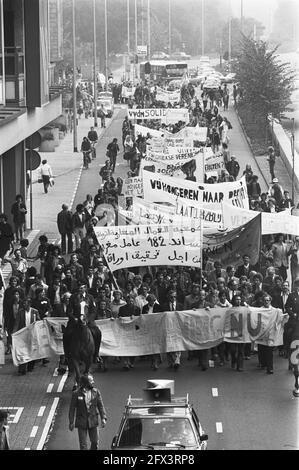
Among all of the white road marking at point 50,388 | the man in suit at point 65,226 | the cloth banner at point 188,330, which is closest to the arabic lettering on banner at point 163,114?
the man in suit at point 65,226

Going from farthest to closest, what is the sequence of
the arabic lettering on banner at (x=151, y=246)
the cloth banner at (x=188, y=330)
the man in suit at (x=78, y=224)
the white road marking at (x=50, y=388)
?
the man in suit at (x=78, y=224) < the arabic lettering on banner at (x=151, y=246) < the cloth banner at (x=188, y=330) < the white road marking at (x=50, y=388)

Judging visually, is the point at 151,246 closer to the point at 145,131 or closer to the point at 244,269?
the point at 244,269

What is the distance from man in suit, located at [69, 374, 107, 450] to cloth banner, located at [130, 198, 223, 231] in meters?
10.5

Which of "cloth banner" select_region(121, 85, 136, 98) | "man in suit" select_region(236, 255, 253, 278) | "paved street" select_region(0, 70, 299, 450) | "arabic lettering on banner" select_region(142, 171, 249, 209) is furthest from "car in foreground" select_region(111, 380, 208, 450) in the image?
"cloth banner" select_region(121, 85, 136, 98)

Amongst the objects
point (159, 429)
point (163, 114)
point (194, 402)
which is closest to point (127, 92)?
point (163, 114)

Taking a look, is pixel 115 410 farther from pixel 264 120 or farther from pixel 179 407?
pixel 264 120

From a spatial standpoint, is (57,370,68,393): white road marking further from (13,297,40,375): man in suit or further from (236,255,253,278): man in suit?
(236,255,253,278): man in suit

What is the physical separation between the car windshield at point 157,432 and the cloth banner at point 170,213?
11.6 m

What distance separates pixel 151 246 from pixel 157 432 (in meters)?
9.75

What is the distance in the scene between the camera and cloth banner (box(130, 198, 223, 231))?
29.5 metres

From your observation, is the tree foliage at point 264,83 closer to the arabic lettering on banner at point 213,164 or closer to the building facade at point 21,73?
the arabic lettering on banner at point 213,164

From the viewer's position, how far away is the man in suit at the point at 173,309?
2395 centimetres
